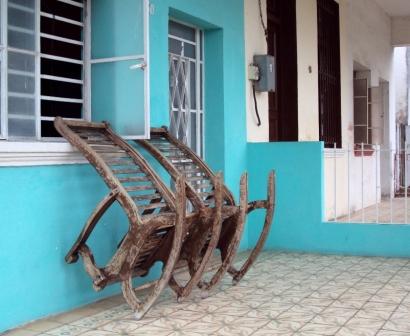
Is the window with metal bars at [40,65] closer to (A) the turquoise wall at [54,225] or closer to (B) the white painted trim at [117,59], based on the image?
(B) the white painted trim at [117,59]

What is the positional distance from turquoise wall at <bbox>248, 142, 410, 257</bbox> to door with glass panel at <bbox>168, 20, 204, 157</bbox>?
2.69 feet

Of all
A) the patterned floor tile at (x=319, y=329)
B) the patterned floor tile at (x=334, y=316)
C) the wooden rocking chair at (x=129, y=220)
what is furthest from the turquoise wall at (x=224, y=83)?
the patterned floor tile at (x=319, y=329)

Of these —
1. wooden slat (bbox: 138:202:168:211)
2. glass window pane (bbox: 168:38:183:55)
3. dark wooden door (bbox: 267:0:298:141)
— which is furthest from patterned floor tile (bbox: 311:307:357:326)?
dark wooden door (bbox: 267:0:298:141)

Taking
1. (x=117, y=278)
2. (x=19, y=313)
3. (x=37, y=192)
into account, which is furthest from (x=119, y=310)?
(x=37, y=192)

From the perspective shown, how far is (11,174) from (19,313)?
86 centimetres

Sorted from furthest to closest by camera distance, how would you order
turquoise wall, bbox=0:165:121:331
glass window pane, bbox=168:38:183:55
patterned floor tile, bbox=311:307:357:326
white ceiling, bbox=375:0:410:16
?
white ceiling, bbox=375:0:410:16, glass window pane, bbox=168:38:183:55, patterned floor tile, bbox=311:307:357:326, turquoise wall, bbox=0:165:121:331

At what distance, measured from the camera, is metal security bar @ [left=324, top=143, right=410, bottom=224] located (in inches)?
279

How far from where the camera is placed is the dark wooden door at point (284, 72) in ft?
25.6

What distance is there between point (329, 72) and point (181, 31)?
4.07m

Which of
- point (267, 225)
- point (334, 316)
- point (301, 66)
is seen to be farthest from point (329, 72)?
point (334, 316)

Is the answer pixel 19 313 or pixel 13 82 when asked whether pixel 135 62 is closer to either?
pixel 13 82

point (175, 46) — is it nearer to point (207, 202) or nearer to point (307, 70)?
point (207, 202)

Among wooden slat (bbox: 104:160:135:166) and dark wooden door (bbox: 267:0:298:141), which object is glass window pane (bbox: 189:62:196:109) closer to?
dark wooden door (bbox: 267:0:298:141)

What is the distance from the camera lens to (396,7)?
11867 millimetres
